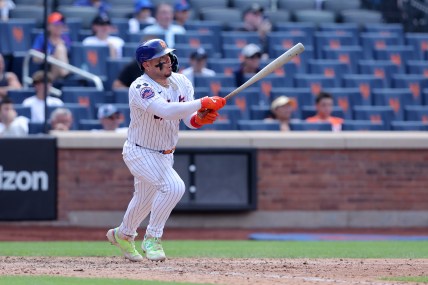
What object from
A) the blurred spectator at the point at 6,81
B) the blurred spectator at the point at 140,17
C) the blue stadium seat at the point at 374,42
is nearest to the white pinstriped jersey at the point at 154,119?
the blurred spectator at the point at 6,81

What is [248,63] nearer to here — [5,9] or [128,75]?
[128,75]

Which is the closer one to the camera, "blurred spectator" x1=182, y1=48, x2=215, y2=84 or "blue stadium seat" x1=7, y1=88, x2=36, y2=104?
"blue stadium seat" x1=7, y1=88, x2=36, y2=104

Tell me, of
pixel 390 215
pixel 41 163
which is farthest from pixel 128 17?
pixel 390 215

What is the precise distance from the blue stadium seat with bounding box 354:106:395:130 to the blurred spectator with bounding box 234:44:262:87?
1.55 metres

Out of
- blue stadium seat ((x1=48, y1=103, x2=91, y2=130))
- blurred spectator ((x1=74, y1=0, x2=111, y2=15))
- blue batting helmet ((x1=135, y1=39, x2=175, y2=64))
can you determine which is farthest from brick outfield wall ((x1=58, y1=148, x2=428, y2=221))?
blue batting helmet ((x1=135, y1=39, x2=175, y2=64))

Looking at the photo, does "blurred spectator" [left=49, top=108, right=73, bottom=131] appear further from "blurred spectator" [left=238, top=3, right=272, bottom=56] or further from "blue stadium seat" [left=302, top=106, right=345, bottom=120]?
"blurred spectator" [left=238, top=3, right=272, bottom=56]

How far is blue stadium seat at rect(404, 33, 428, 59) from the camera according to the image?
17.2 meters

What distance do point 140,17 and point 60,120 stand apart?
3.14 m

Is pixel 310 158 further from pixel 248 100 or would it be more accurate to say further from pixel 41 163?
pixel 41 163

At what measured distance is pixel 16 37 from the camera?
49.5 feet

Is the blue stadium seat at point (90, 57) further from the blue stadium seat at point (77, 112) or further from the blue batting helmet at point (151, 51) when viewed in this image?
the blue batting helmet at point (151, 51)

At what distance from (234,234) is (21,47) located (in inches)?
164

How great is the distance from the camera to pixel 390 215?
1402 cm

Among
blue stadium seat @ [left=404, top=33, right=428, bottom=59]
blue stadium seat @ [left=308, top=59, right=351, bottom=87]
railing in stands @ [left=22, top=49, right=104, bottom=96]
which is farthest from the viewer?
blue stadium seat @ [left=404, top=33, right=428, bottom=59]
